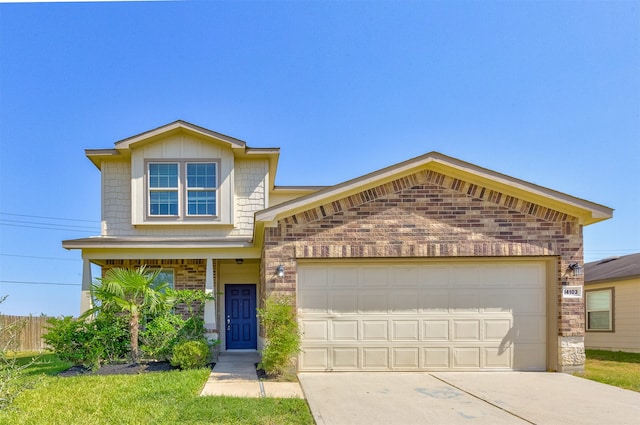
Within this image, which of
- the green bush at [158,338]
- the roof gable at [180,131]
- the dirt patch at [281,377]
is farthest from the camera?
the roof gable at [180,131]

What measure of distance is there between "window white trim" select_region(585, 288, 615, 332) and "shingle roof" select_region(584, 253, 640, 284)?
18.7 inches

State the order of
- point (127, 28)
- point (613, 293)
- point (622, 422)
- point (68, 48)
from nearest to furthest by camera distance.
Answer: point (622, 422), point (127, 28), point (68, 48), point (613, 293)

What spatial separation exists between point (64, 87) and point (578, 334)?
1466 cm

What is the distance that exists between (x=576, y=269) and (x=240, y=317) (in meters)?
8.93

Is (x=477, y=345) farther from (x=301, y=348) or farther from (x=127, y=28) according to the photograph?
(x=127, y=28)

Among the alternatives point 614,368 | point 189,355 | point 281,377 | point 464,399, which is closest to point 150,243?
point 189,355

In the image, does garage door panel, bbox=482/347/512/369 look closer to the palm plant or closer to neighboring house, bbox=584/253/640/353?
neighboring house, bbox=584/253/640/353

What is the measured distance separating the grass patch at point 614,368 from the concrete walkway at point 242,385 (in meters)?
5.97

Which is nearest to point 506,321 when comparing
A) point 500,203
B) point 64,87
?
point 500,203

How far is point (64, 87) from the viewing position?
43.8ft

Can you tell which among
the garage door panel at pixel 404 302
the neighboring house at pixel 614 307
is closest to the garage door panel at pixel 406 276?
the garage door panel at pixel 404 302

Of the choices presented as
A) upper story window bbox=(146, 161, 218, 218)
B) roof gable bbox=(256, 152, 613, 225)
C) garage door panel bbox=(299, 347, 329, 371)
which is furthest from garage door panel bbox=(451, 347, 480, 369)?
upper story window bbox=(146, 161, 218, 218)

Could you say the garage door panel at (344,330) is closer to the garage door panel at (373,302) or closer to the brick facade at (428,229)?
the garage door panel at (373,302)

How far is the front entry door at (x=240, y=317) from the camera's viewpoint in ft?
43.9
